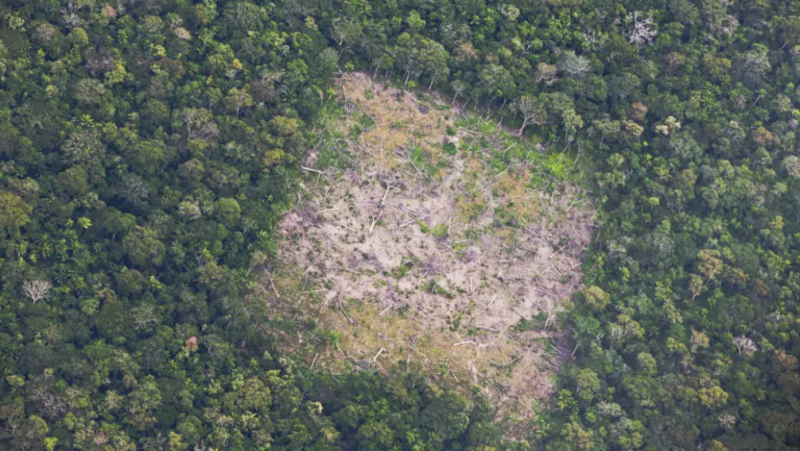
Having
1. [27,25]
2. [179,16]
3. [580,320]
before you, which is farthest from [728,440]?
[27,25]

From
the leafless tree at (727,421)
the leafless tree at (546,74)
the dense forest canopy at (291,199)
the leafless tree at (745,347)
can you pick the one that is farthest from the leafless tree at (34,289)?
the leafless tree at (745,347)

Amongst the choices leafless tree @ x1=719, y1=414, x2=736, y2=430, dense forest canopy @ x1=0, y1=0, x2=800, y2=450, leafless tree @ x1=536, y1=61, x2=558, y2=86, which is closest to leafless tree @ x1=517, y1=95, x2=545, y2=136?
dense forest canopy @ x1=0, y1=0, x2=800, y2=450

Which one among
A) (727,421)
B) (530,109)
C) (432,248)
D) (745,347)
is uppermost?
(530,109)

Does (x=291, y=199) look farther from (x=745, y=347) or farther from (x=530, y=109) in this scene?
(x=745, y=347)

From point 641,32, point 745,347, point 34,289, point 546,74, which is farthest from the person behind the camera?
point 641,32

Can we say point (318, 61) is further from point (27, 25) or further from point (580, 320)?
point (580, 320)

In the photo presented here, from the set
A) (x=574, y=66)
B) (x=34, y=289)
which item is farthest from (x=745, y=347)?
(x=34, y=289)
